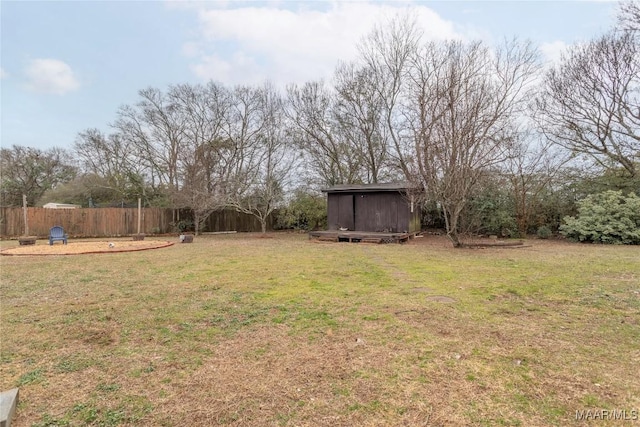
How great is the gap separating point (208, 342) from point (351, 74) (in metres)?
17.3

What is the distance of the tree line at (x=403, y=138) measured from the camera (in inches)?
429

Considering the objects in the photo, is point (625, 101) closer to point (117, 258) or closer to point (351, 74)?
point (351, 74)

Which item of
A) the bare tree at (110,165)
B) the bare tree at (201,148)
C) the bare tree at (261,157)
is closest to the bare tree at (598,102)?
the bare tree at (261,157)

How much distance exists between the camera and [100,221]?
606 inches

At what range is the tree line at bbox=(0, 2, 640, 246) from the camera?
1091 centimetres

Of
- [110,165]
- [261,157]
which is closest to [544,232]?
[261,157]

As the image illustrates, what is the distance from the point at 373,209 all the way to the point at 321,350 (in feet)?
38.9

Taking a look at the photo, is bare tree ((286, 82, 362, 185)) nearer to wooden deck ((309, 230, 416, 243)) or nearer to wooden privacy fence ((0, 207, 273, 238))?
wooden privacy fence ((0, 207, 273, 238))

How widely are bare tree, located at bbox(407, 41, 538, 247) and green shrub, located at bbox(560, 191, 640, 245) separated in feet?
11.4

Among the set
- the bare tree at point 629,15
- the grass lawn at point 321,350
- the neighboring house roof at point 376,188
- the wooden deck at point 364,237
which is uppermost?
the bare tree at point 629,15

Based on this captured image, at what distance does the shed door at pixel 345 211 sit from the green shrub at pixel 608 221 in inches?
321

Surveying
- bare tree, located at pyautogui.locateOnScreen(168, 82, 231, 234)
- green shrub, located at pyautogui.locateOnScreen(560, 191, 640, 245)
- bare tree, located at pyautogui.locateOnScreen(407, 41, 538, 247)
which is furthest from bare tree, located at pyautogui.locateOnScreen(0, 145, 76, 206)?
green shrub, located at pyautogui.locateOnScreen(560, 191, 640, 245)

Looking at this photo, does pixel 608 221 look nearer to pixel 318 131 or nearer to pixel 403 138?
pixel 403 138

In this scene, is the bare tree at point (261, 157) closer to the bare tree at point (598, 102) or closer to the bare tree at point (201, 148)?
the bare tree at point (201, 148)
